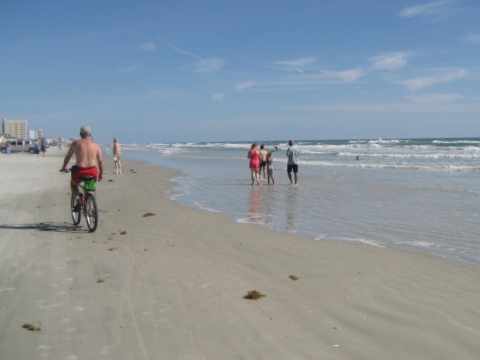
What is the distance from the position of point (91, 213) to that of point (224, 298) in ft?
12.8

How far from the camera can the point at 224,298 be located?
4512 millimetres

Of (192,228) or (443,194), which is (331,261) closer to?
(192,228)

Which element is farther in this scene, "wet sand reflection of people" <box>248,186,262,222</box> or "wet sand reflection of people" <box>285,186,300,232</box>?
"wet sand reflection of people" <box>248,186,262,222</box>

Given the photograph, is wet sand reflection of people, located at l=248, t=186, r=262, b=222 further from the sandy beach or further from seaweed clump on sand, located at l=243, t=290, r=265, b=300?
seaweed clump on sand, located at l=243, t=290, r=265, b=300

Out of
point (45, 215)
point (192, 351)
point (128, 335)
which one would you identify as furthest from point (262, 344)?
point (45, 215)

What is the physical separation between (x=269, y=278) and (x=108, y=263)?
197 centimetres

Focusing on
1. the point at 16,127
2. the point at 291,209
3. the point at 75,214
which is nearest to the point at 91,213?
the point at 75,214

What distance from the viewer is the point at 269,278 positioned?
518 cm

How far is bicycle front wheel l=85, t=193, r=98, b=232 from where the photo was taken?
24.7 ft

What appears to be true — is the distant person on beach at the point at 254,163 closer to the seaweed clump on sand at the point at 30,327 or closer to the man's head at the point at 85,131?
the man's head at the point at 85,131

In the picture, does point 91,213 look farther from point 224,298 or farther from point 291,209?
point 291,209

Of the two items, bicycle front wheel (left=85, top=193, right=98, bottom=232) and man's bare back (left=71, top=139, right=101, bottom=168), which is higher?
man's bare back (left=71, top=139, right=101, bottom=168)

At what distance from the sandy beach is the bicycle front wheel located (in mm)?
140

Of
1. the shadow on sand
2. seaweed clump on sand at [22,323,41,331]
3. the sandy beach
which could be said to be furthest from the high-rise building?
seaweed clump on sand at [22,323,41,331]
